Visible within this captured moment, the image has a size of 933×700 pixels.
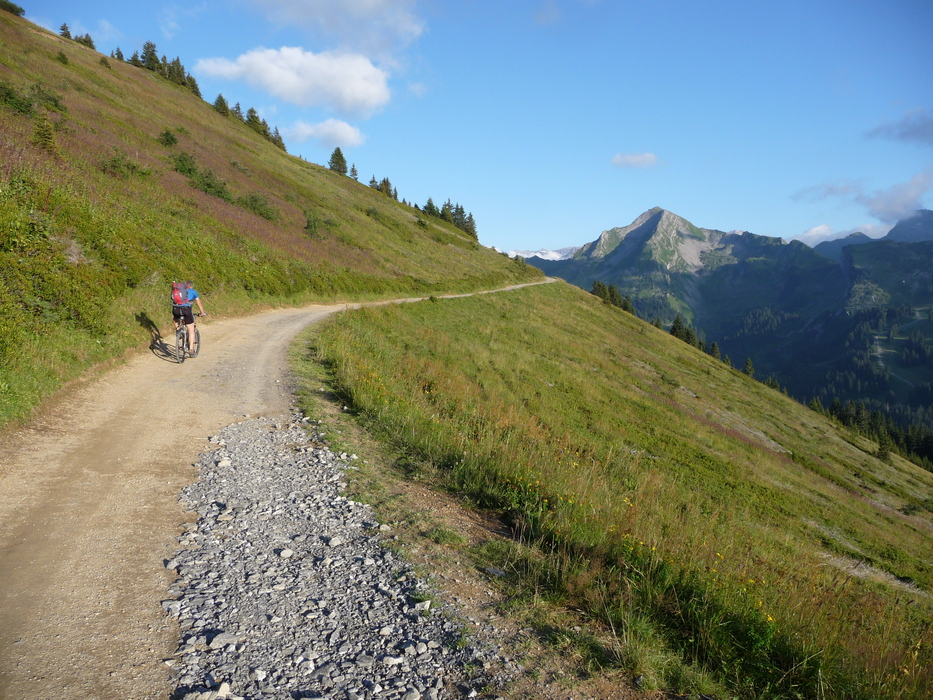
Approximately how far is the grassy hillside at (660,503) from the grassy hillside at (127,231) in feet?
18.9

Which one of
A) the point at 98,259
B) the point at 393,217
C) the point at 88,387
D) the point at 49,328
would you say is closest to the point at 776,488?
the point at 88,387

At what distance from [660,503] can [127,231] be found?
20.2m

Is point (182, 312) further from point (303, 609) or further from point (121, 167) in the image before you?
point (121, 167)

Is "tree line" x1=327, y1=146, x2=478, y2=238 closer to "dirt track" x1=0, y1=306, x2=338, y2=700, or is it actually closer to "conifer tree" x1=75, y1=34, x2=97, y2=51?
"conifer tree" x1=75, y1=34, x2=97, y2=51

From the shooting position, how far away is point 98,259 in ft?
46.8

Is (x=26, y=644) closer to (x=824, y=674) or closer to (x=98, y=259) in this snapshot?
(x=824, y=674)

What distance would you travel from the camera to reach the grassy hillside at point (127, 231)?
420 inches

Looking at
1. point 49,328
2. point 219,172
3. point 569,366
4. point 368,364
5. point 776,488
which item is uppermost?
point 219,172

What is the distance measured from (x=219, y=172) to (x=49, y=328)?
3820 centimetres

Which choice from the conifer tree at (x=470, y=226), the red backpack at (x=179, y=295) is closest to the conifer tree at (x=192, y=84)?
the conifer tree at (x=470, y=226)

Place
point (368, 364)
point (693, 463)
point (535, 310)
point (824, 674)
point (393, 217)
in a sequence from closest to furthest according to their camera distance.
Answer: point (824, 674) < point (368, 364) < point (693, 463) < point (535, 310) < point (393, 217)

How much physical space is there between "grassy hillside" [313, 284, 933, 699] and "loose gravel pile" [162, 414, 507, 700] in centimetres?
125

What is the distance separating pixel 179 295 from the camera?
12.8 m

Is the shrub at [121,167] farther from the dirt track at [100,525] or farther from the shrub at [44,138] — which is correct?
the dirt track at [100,525]
